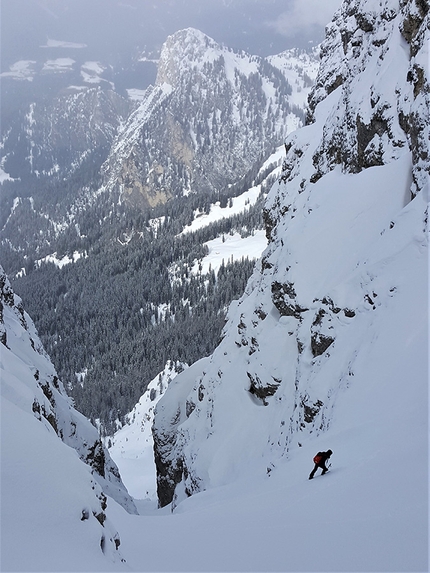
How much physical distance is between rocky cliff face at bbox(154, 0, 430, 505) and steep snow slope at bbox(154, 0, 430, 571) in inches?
4.1

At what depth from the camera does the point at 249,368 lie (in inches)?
1243

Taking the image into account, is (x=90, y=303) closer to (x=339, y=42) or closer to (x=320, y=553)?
(x=339, y=42)

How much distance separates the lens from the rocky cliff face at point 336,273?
757 inches

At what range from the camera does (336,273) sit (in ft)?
82.2

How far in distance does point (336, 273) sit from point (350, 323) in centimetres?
472

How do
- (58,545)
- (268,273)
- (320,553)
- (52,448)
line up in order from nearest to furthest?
(58,545), (320,553), (52,448), (268,273)

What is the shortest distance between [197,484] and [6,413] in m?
22.1

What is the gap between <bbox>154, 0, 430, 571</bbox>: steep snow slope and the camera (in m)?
11.5

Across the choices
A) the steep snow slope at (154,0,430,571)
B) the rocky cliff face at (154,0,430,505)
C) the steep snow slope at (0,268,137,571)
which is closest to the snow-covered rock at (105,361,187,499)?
the steep snow slope at (154,0,430,571)

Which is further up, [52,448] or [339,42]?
[339,42]

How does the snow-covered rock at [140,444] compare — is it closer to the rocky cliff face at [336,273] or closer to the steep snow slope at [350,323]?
the steep snow slope at [350,323]

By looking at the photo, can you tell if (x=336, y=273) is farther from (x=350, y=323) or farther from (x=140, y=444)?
(x=140, y=444)

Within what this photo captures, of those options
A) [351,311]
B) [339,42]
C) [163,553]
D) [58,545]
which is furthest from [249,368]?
[339,42]

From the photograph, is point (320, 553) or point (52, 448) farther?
point (52, 448)
